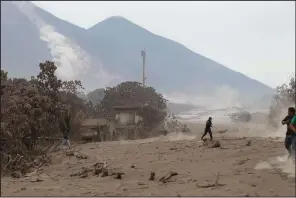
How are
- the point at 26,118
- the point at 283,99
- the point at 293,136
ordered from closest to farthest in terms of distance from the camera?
the point at 293,136, the point at 26,118, the point at 283,99

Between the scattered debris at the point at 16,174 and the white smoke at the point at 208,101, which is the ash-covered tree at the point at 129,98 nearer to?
the scattered debris at the point at 16,174

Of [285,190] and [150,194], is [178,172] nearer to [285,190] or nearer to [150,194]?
[150,194]

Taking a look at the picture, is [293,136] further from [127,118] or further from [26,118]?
[127,118]

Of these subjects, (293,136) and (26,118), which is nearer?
(293,136)

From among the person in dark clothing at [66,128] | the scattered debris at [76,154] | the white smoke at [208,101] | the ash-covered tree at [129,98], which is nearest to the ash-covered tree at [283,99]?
the ash-covered tree at [129,98]

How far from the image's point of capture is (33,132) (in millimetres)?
24578

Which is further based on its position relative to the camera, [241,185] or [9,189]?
[9,189]

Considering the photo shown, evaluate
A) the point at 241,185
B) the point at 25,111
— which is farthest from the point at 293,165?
the point at 25,111

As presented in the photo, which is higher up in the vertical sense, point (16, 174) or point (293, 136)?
point (293, 136)

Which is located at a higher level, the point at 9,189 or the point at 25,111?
the point at 25,111

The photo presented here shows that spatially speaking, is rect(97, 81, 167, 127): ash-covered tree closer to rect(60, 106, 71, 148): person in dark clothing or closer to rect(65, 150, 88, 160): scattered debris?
rect(60, 106, 71, 148): person in dark clothing

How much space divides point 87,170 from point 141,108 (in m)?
32.5

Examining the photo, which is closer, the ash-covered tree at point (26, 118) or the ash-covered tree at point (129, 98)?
the ash-covered tree at point (26, 118)

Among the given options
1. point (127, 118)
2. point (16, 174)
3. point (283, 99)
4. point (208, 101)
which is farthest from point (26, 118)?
point (208, 101)
